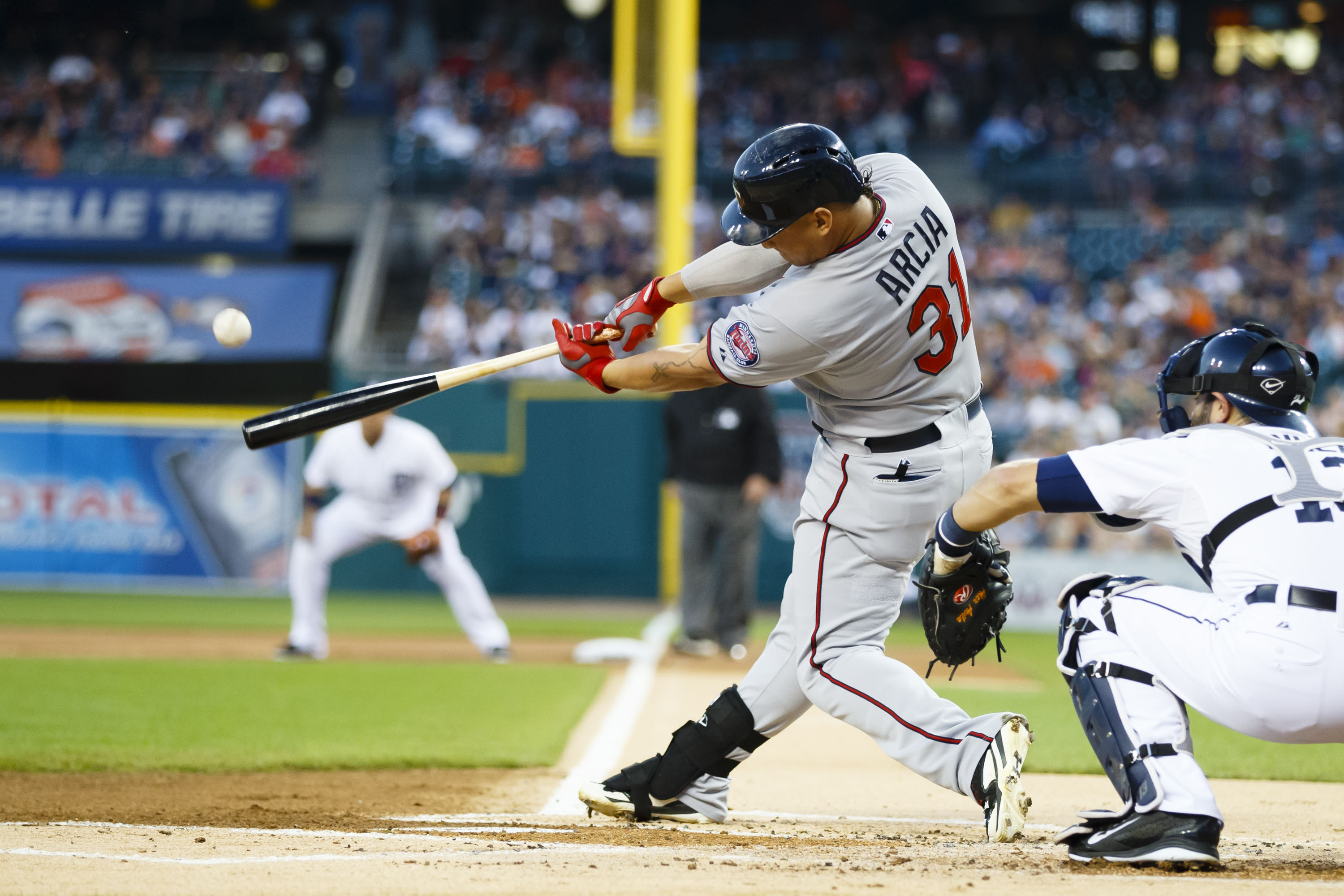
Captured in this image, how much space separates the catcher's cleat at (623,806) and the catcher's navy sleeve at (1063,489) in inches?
59.7

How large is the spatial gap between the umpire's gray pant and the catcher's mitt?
5257 mm

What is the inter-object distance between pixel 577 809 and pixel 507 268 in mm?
13855

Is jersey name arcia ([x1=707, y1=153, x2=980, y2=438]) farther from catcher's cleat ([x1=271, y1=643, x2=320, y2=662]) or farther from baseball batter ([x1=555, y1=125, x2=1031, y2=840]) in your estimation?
catcher's cleat ([x1=271, y1=643, x2=320, y2=662])

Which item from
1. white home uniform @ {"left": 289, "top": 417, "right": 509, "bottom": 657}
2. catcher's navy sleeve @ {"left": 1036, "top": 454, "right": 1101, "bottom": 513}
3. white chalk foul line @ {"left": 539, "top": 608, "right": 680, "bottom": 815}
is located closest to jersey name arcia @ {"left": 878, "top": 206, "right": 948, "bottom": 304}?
catcher's navy sleeve @ {"left": 1036, "top": 454, "right": 1101, "bottom": 513}

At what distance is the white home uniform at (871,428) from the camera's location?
3385 mm

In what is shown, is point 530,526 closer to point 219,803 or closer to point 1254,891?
point 219,803

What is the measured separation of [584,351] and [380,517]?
5.53 meters

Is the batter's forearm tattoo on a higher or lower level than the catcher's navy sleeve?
higher

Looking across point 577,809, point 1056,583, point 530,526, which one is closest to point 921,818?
point 577,809

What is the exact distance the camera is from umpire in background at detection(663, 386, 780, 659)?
897 cm

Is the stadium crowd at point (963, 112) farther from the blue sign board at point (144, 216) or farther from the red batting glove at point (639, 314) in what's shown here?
the red batting glove at point (639, 314)

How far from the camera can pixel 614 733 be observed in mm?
5672

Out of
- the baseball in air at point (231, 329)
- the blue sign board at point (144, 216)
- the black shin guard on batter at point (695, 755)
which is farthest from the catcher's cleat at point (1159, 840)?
the blue sign board at point (144, 216)

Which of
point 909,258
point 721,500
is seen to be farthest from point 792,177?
point 721,500
